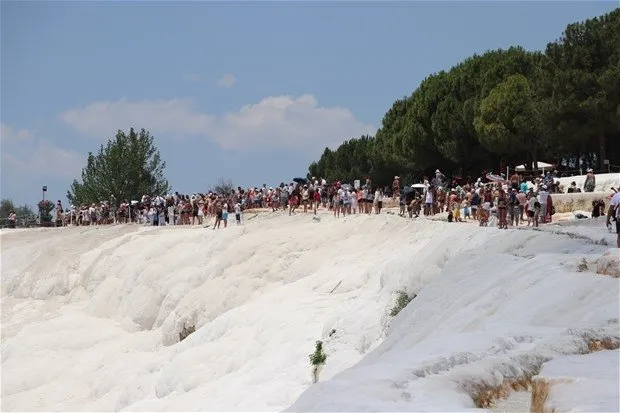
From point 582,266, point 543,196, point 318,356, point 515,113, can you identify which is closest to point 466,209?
point 543,196

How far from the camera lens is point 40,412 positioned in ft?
81.2

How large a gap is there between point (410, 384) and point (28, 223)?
55951 mm

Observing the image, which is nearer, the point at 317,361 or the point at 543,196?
the point at 317,361

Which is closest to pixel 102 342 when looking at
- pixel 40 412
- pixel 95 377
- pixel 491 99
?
pixel 95 377

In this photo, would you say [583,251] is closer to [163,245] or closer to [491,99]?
[163,245]

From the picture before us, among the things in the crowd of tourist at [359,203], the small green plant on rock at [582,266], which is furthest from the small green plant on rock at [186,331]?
the small green plant on rock at [582,266]

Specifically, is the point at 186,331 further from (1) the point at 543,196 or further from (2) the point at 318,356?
A: (1) the point at 543,196

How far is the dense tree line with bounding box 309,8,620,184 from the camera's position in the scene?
1737 inches

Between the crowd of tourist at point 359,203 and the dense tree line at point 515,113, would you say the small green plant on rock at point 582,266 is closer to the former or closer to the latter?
the crowd of tourist at point 359,203

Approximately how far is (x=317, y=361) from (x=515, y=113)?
118ft

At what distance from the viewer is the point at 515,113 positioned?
50000 millimetres

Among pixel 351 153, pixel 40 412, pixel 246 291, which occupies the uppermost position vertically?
pixel 351 153

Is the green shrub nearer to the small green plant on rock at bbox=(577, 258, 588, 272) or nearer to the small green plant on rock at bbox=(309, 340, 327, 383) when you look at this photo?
the small green plant on rock at bbox=(309, 340, 327, 383)

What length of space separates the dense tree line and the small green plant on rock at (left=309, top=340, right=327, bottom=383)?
2996 centimetres
